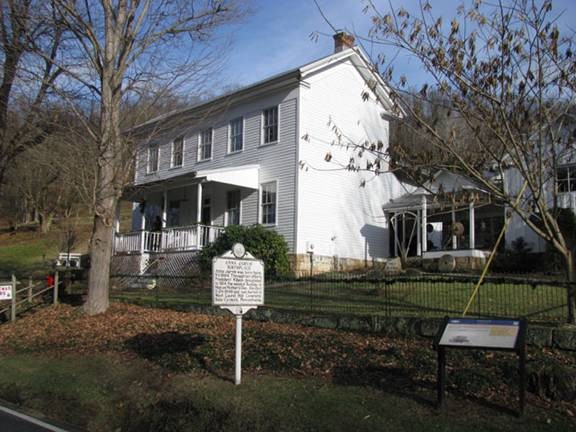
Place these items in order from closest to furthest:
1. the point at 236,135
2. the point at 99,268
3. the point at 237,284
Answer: the point at 237,284, the point at 99,268, the point at 236,135

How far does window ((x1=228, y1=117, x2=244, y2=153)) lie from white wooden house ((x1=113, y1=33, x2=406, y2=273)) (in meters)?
0.04

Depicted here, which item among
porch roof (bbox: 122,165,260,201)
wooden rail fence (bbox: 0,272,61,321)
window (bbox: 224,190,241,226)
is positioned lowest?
wooden rail fence (bbox: 0,272,61,321)

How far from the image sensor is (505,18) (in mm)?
8539

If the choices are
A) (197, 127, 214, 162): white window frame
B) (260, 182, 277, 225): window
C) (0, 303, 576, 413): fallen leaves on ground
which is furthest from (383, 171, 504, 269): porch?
(0, 303, 576, 413): fallen leaves on ground

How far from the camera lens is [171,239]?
2425cm

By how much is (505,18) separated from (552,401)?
5.20 metres

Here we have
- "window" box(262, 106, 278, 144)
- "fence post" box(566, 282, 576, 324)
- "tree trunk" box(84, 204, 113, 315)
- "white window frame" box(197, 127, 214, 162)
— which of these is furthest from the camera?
"white window frame" box(197, 127, 214, 162)

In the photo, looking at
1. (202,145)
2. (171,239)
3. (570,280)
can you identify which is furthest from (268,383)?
(202,145)

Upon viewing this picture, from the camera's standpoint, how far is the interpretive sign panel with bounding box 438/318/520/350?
21.0 feet

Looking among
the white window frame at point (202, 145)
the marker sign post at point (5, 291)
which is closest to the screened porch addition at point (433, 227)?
the white window frame at point (202, 145)

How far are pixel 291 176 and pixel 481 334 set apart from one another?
16.4 m

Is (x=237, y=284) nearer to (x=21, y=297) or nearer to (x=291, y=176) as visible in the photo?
(x=21, y=297)

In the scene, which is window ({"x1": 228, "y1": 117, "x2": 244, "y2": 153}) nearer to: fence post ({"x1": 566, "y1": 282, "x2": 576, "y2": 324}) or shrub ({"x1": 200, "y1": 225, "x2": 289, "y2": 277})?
shrub ({"x1": 200, "y1": 225, "x2": 289, "y2": 277})

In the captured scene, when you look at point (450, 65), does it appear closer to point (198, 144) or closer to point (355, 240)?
point (355, 240)
